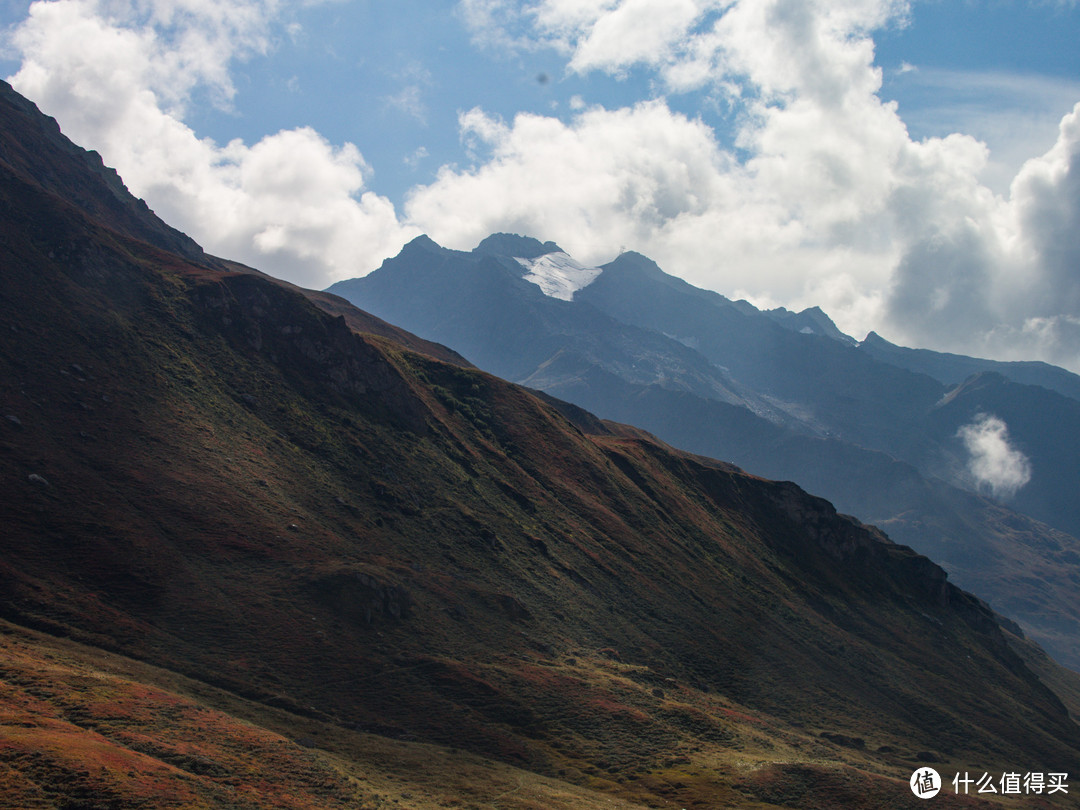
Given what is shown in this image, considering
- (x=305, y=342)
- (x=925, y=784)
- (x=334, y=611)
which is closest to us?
(x=925, y=784)

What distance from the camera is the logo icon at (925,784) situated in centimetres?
10112

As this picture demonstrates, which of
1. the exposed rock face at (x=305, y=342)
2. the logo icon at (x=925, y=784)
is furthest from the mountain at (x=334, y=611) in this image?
the logo icon at (x=925, y=784)

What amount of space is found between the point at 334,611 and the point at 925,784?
8778cm

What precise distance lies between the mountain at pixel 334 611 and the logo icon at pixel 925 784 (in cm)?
264

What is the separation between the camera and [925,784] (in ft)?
351

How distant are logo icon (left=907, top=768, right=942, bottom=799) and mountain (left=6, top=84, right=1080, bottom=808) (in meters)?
2.64

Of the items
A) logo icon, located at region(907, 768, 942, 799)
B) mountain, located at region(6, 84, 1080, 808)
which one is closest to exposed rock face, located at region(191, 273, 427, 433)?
mountain, located at region(6, 84, 1080, 808)

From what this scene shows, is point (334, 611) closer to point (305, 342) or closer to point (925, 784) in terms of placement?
point (305, 342)

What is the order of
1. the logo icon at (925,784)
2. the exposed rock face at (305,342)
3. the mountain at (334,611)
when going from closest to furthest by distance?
the mountain at (334,611) → the logo icon at (925,784) → the exposed rock face at (305,342)

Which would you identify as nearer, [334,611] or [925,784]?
[925,784]

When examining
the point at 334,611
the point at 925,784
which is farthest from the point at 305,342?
the point at 925,784

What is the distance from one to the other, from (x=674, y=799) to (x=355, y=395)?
4578 inches

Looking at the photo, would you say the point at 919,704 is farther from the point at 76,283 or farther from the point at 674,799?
the point at 76,283

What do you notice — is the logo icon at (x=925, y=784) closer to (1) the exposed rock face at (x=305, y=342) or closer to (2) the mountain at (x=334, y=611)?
(2) the mountain at (x=334, y=611)
